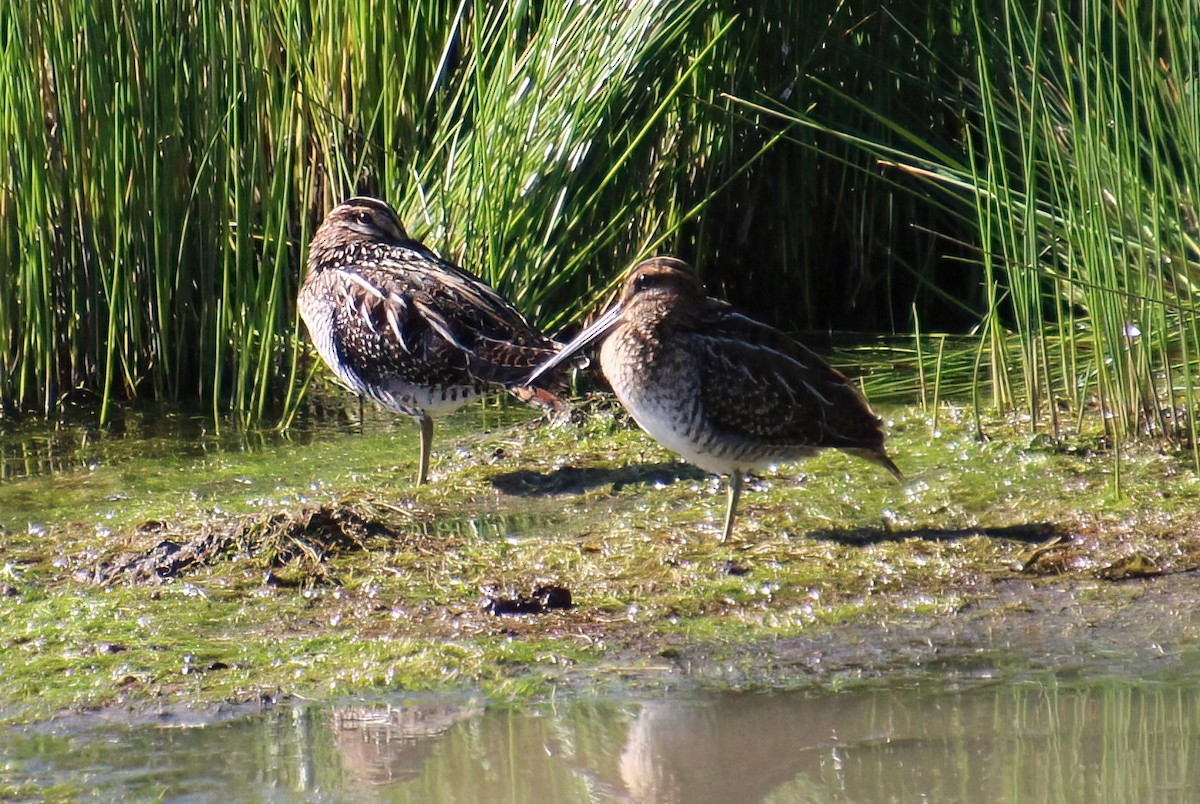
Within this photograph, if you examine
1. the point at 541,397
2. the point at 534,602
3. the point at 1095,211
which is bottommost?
the point at 534,602

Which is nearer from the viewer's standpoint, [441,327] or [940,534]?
[940,534]

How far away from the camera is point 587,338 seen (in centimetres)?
448

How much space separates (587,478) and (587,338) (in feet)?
1.96

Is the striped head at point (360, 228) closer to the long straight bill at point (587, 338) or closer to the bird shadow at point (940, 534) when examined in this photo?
the long straight bill at point (587, 338)

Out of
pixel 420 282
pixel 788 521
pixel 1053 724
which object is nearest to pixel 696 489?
pixel 788 521

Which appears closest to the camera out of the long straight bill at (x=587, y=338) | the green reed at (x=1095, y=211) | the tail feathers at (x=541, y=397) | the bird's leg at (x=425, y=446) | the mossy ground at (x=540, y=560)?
the mossy ground at (x=540, y=560)

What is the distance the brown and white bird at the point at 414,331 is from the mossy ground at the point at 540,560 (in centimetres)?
29

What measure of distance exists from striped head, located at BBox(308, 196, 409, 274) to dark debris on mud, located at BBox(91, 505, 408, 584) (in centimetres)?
134

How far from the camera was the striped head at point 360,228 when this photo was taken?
5316 mm

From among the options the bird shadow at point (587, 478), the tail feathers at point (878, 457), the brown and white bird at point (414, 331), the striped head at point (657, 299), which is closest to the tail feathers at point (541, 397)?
the brown and white bird at point (414, 331)

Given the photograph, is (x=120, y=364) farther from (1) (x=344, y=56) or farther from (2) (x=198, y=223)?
(1) (x=344, y=56)

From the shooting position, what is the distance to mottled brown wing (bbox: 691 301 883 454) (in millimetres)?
4164

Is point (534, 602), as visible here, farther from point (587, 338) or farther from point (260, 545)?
point (587, 338)

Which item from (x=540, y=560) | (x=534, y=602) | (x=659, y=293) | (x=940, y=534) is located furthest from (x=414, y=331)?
(x=940, y=534)
